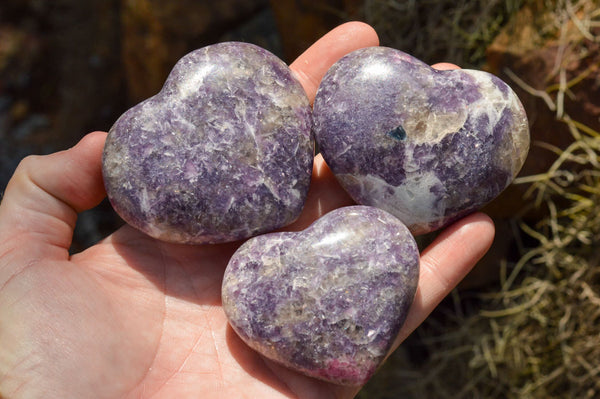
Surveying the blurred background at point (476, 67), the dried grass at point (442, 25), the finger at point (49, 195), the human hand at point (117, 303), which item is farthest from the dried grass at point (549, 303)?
the finger at point (49, 195)

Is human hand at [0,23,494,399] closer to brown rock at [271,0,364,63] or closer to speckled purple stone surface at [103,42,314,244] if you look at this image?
speckled purple stone surface at [103,42,314,244]

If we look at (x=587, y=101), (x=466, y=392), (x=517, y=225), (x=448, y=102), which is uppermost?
(x=448, y=102)

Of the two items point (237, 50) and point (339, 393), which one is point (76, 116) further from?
point (339, 393)

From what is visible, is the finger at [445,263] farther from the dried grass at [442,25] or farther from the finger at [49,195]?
the finger at [49,195]

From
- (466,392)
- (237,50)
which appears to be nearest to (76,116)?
(237,50)

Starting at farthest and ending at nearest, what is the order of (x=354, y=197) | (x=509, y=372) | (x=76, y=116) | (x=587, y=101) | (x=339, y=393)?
(x=76, y=116) → (x=509, y=372) → (x=587, y=101) → (x=354, y=197) → (x=339, y=393)

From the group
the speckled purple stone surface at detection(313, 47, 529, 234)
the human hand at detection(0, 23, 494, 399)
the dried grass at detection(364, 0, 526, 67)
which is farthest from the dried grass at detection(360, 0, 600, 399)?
the human hand at detection(0, 23, 494, 399)
